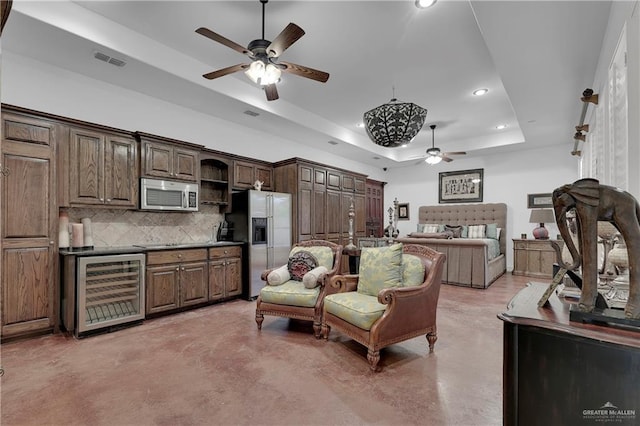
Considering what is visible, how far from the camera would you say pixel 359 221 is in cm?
690

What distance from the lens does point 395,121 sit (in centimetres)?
379

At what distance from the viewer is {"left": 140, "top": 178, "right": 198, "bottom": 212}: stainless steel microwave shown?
393 centimetres

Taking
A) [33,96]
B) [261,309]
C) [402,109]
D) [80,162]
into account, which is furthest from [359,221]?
[33,96]

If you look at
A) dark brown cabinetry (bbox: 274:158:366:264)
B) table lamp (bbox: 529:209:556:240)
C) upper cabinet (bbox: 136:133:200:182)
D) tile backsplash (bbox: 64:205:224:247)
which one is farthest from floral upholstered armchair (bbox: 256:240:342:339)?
table lamp (bbox: 529:209:556:240)

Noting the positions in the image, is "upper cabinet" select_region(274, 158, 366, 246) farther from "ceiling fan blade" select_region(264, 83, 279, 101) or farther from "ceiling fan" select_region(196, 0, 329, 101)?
"ceiling fan" select_region(196, 0, 329, 101)

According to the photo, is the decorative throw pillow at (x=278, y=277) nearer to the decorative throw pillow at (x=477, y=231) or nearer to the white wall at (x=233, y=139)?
the white wall at (x=233, y=139)

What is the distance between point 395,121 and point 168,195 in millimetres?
3109

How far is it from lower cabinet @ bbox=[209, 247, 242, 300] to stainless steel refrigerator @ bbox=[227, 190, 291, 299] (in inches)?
5.7

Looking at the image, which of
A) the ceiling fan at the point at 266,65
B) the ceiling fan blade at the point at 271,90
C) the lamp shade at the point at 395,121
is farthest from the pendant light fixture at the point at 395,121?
the ceiling fan blade at the point at 271,90

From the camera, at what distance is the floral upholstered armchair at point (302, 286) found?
10.7 ft

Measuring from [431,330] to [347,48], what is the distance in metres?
3.17

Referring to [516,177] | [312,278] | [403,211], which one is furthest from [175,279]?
[516,177]

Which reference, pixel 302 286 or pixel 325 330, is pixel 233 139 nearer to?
pixel 302 286

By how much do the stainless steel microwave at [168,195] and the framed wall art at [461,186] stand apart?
629 cm
